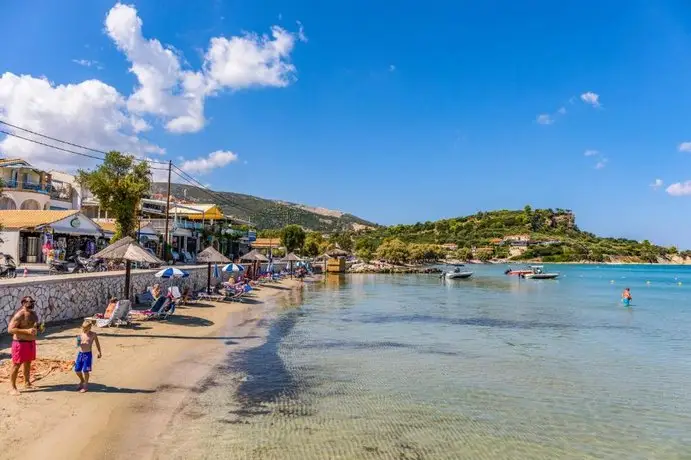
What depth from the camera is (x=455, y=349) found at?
18.3 meters

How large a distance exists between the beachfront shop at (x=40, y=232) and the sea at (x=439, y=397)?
16.7 m

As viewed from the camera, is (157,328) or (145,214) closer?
(157,328)

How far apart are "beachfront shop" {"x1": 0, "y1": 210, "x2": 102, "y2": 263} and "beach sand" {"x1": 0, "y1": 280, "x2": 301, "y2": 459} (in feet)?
53.1

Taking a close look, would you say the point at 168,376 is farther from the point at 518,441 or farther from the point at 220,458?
the point at 518,441

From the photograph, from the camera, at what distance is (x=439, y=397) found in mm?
11719

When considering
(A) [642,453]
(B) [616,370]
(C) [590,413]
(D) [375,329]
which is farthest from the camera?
(D) [375,329]

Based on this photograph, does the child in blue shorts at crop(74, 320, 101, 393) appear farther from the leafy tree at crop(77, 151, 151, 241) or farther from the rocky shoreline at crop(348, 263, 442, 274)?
the rocky shoreline at crop(348, 263, 442, 274)

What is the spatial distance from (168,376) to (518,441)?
7.97 metres

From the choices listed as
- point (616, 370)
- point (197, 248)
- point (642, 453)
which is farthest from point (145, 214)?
point (642, 453)

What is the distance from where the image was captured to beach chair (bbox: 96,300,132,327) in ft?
52.7

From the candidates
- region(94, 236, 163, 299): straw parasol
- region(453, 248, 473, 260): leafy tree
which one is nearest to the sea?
region(94, 236, 163, 299): straw parasol

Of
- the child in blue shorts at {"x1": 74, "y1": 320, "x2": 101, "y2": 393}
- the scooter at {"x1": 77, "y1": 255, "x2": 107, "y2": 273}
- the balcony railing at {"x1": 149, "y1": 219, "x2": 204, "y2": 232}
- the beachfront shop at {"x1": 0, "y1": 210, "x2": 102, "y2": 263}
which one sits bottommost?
the child in blue shorts at {"x1": 74, "y1": 320, "x2": 101, "y2": 393}

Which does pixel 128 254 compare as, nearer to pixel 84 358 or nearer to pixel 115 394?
pixel 84 358

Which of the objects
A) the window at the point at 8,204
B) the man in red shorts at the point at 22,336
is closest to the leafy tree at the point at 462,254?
the window at the point at 8,204
